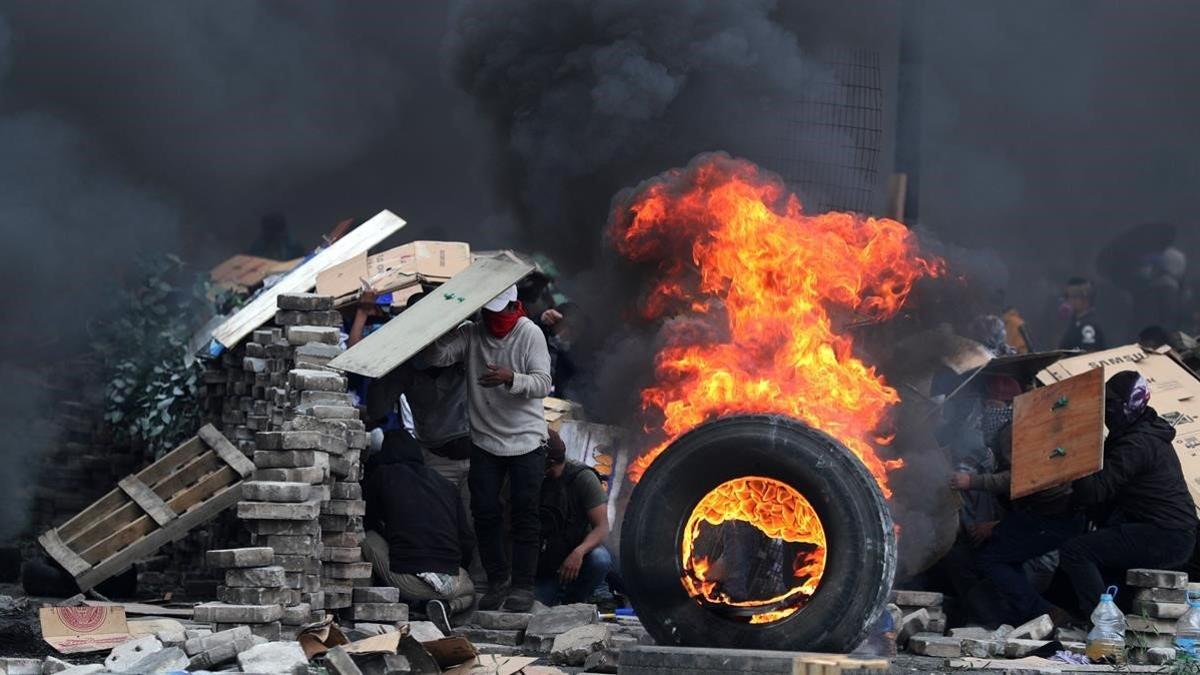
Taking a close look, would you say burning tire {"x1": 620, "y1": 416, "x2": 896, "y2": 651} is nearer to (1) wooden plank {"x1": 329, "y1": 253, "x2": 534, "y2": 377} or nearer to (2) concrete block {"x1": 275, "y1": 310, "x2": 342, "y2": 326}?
(1) wooden plank {"x1": 329, "y1": 253, "x2": 534, "y2": 377}

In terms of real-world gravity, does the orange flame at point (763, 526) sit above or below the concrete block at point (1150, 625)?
above

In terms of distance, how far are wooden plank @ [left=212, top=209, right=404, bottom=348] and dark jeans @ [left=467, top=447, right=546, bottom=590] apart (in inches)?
106

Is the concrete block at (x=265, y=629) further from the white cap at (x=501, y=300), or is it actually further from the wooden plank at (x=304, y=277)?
the wooden plank at (x=304, y=277)

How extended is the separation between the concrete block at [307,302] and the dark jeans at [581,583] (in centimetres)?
220

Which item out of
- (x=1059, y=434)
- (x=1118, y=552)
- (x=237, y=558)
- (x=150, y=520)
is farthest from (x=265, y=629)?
(x=1118, y=552)

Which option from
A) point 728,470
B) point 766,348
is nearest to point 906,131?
point 766,348

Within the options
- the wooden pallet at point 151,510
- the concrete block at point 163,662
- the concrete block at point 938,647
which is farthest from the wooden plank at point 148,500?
the concrete block at point 938,647

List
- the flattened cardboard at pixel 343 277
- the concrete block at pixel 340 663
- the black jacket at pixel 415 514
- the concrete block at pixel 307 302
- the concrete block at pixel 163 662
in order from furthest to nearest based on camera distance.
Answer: the flattened cardboard at pixel 343 277 → the concrete block at pixel 307 302 → the black jacket at pixel 415 514 → the concrete block at pixel 163 662 → the concrete block at pixel 340 663

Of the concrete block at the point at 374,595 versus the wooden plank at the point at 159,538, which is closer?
the concrete block at the point at 374,595

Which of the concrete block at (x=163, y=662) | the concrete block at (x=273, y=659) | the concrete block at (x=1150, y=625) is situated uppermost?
the concrete block at (x=1150, y=625)

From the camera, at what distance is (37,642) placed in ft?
24.0

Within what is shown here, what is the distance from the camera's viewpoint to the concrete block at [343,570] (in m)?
7.56

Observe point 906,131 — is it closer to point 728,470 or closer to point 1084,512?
point 1084,512

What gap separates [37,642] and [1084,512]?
6397 millimetres
